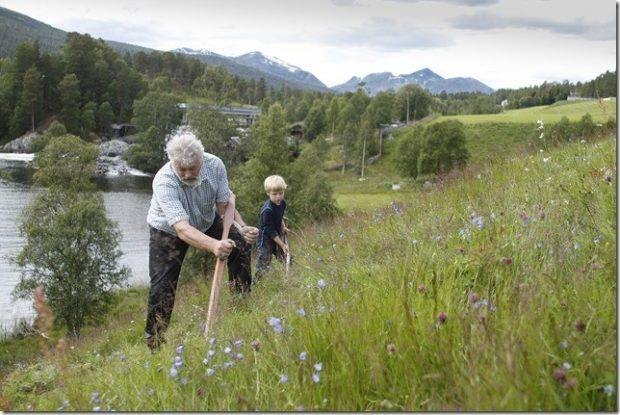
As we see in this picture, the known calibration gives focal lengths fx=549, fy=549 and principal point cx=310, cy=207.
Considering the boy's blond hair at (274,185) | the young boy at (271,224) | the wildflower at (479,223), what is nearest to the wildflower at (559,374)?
the wildflower at (479,223)

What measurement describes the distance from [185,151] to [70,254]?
2886cm

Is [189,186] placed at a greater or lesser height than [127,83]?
lesser

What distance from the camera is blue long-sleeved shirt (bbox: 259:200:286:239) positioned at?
8008 mm

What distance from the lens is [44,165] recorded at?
3469 centimetres

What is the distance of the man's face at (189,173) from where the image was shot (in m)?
4.97

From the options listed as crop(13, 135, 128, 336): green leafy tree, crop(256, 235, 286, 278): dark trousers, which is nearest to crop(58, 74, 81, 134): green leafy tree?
crop(13, 135, 128, 336): green leafy tree

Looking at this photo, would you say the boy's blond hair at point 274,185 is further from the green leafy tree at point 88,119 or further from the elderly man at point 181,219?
the green leafy tree at point 88,119

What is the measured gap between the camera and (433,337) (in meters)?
2.42

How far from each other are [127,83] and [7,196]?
306 ft

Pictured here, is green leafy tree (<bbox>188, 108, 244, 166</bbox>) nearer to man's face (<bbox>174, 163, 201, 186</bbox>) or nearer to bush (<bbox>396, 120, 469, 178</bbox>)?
bush (<bbox>396, 120, 469, 178</bbox>)

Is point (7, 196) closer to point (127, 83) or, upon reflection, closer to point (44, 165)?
point (44, 165)

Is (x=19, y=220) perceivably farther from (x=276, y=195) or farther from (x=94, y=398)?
(x=94, y=398)

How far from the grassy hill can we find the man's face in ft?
4.47

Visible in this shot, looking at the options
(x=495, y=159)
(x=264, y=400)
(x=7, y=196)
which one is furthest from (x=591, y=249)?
(x=7, y=196)
